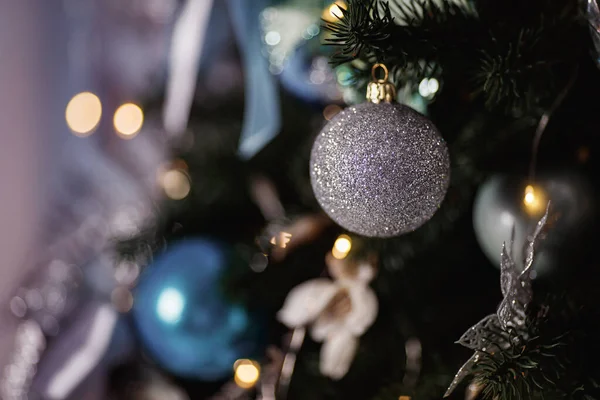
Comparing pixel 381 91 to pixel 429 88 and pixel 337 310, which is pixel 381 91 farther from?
pixel 337 310

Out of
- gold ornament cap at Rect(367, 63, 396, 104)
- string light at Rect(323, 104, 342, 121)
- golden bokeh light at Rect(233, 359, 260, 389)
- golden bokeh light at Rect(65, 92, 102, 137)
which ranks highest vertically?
gold ornament cap at Rect(367, 63, 396, 104)

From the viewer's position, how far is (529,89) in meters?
0.44

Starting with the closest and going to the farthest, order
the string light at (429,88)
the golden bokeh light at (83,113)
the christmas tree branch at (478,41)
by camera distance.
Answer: the christmas tree branch at (478,41), the string light at (429,88), the golden bokeh light at (83,113)

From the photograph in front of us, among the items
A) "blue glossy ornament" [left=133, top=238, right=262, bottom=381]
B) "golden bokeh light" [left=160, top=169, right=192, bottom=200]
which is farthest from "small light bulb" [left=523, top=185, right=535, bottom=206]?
"golden bokeh light" [left=160, top=169, right=192, bottom=200]

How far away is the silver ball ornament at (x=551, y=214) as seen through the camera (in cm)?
46

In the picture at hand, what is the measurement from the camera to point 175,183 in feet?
2.79

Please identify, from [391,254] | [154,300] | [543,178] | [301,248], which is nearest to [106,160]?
[154,300]

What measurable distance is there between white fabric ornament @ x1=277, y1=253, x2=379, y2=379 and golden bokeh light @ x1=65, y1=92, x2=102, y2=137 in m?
0.44

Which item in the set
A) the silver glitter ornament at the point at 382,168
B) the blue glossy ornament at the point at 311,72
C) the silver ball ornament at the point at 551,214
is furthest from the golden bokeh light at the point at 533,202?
the blue glossy ornament at the point at 311,72

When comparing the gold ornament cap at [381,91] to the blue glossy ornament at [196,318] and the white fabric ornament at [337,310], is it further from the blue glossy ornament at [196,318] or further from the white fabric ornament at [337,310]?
the blue glossy ornament at [196,318]

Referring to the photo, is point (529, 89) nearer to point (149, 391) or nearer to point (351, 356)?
point (351, 356)

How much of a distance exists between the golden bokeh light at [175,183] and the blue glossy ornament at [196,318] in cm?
18

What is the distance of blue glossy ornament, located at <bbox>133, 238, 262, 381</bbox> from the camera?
65 cm

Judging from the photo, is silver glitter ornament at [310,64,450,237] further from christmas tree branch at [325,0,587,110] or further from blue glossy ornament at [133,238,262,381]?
blue glossy ornament at [133,238,262,381]
